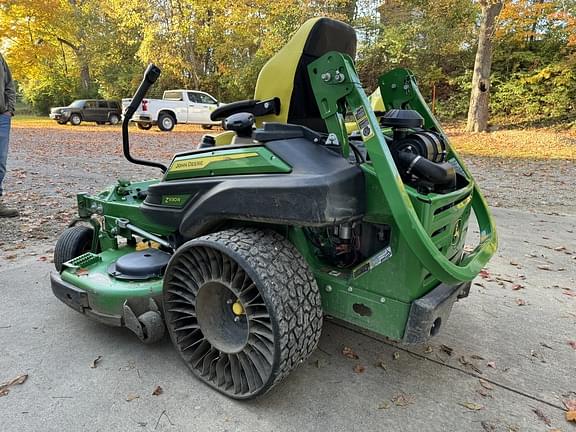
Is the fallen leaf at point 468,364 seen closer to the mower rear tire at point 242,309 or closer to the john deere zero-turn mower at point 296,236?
the john deere zero-turn mower at point 296,236

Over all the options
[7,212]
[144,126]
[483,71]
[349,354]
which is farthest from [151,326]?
[144,126]

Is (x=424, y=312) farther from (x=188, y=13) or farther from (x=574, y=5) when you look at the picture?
(x=188, y=13)

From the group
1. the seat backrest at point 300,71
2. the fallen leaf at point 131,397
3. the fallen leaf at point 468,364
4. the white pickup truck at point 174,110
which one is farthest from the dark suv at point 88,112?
the fallen leaf at point 468,364

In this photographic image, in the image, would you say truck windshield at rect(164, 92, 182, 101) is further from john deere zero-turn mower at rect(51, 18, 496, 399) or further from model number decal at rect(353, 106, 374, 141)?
model number decal at rect(353, 106, 374, 141)

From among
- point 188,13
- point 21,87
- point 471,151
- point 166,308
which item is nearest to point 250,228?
point 166,308

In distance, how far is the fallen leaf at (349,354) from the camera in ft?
8.16

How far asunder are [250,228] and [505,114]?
15.8 meters

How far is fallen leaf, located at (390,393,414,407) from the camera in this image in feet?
6.95

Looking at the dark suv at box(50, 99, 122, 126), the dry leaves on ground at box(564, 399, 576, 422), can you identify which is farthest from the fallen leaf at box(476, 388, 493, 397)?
the dark suv at box(50, 99, 122, 126)

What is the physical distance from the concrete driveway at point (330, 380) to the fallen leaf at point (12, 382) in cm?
3

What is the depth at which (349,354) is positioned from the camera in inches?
98.9

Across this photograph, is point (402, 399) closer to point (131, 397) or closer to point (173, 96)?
point (131, 397)

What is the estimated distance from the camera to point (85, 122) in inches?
878

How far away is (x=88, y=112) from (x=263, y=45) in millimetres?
8843
